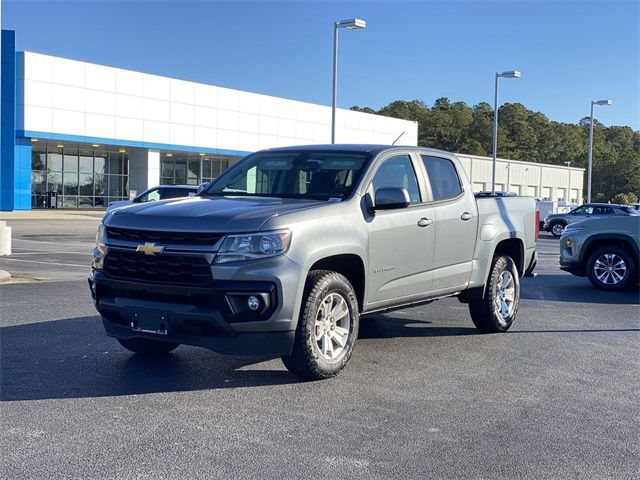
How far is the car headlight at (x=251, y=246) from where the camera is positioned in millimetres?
5527

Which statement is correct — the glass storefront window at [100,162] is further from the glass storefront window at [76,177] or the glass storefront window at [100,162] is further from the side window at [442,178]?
the side window at [442,178]

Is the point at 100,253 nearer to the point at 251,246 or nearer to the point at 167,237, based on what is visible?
the point at 167,237

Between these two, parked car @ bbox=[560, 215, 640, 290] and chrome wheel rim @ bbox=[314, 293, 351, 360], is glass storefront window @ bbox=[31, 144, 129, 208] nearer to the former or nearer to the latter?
parked car @ bbox=[560, 215, 640, 290]

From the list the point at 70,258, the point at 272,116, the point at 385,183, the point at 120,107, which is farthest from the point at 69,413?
the point at 272,116

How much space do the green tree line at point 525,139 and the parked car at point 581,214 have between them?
5299cm

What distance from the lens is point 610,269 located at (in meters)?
13.1

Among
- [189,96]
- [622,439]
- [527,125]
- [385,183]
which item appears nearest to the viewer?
[622,439]

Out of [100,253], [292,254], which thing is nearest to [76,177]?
[100,253]

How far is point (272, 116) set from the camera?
166 feet

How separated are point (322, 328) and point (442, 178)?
258cm

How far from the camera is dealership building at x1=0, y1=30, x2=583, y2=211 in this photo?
125 feet

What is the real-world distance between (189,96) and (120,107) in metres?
5.01

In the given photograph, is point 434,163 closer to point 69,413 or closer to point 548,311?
point 548,311

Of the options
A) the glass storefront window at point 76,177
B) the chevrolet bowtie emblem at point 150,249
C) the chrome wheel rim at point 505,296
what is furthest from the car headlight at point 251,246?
the glass storefront window at point 76,177
